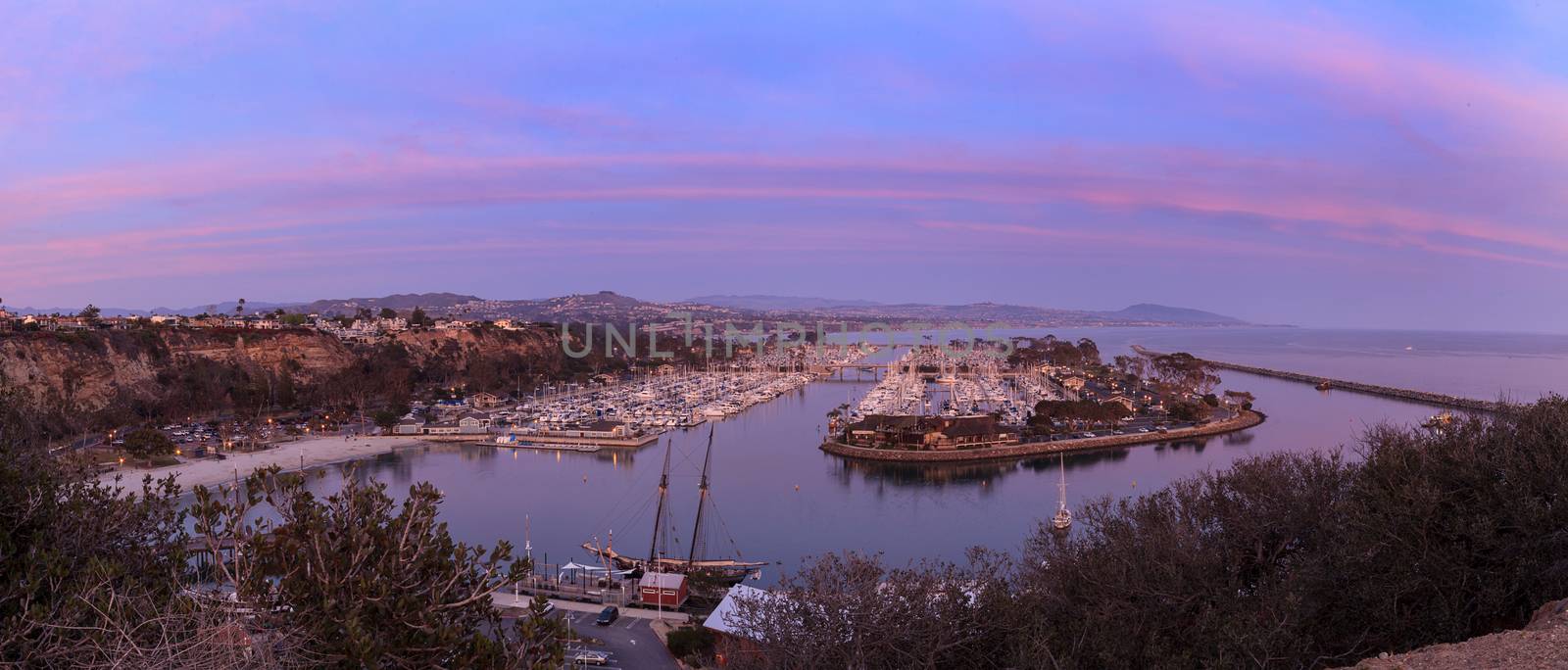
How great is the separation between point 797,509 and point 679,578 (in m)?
5.57

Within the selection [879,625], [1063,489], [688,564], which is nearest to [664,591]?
[688,564]

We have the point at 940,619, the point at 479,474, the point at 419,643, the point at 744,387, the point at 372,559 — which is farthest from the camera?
the point at 744,387

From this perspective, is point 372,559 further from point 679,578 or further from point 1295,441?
point 1295,441

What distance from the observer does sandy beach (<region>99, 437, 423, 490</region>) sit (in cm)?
1541

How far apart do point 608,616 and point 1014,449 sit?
1379 centimetres

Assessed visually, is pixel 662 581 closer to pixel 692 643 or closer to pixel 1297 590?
pixel 692 643

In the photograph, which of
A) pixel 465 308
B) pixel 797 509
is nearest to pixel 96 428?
pixel 797 509

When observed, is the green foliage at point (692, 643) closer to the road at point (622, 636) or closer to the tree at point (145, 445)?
the road at point (622, 636)

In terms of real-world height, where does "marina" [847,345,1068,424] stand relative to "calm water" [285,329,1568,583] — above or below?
above

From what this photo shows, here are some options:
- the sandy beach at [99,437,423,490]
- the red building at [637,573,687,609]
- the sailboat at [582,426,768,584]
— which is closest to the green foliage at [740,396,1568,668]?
the red building at [637,573,687,609]

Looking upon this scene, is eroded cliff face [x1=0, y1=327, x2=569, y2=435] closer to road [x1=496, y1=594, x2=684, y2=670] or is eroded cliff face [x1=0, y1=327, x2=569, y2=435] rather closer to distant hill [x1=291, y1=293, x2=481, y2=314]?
road [x1=496, y1=594, x2=684, y2=670]

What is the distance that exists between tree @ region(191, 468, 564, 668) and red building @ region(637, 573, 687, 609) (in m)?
7.17

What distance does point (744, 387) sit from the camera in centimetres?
3491

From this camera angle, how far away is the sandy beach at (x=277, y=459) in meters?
15.4
